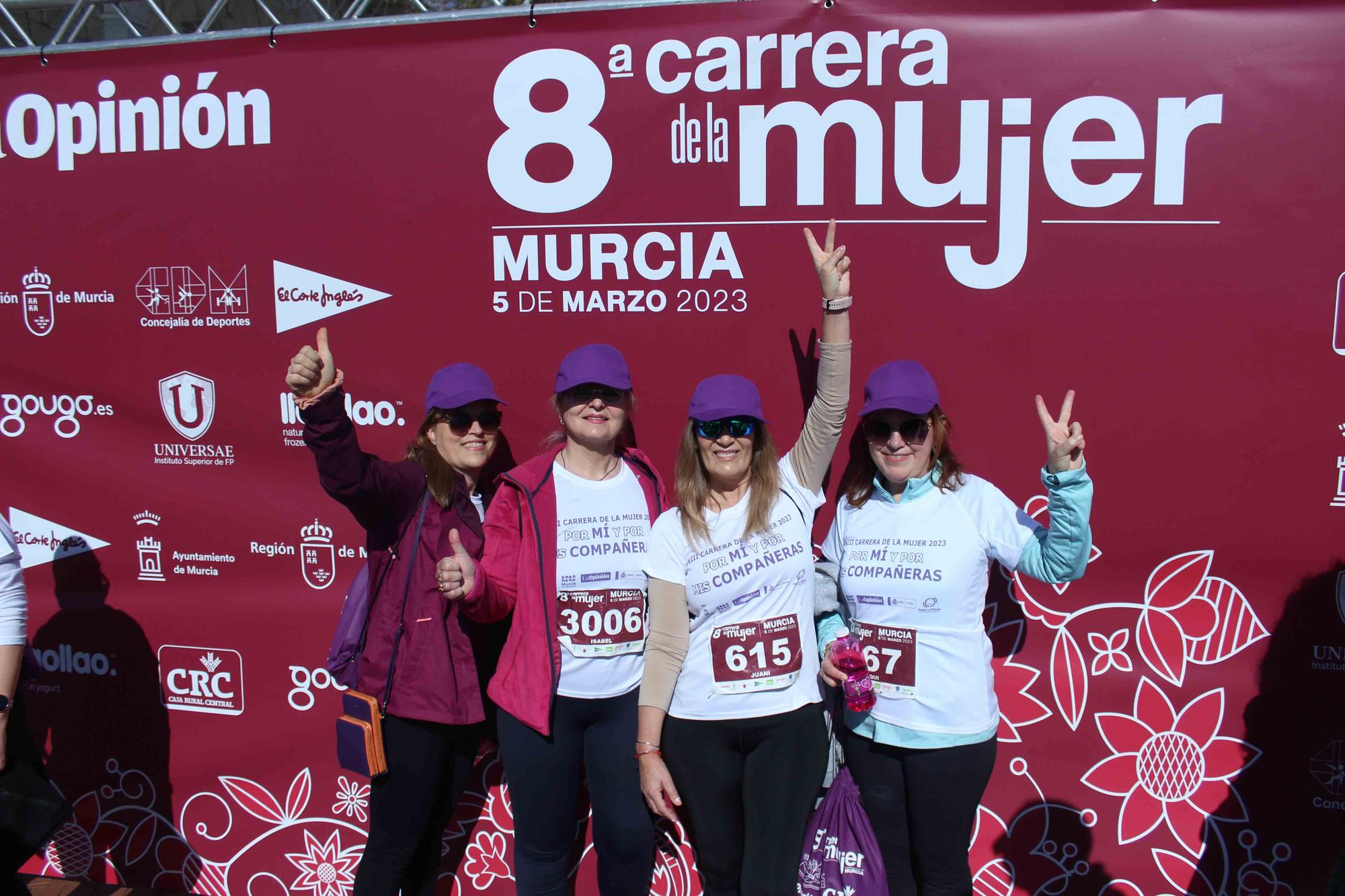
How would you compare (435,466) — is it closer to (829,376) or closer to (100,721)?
(829,376)

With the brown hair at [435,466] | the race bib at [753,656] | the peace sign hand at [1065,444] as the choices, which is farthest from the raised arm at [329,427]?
the peace sign hand at [1065,444]

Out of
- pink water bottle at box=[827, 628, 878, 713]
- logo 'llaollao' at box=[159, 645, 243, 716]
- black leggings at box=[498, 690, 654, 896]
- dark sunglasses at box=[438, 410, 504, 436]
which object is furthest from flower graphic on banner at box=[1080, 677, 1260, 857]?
logo 'llaollao' at box=[159, 645, 243, 716]

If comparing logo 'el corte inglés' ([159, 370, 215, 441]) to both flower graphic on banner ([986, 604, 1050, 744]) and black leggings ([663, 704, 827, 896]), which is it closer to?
black leggings ([663, 704, 827, 896])

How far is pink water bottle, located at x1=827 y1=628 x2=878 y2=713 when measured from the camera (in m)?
2.20

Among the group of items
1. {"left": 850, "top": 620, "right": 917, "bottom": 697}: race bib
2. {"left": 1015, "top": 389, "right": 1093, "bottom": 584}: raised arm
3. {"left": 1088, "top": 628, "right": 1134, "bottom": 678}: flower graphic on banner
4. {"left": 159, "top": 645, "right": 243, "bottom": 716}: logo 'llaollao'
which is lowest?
{"left": 159, "top": 645, "right": 243, "bottom": 716}: logo 'llaollao'

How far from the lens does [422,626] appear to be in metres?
2.36

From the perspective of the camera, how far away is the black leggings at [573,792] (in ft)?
7.62

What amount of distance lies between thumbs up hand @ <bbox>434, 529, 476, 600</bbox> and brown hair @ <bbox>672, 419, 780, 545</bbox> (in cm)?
55

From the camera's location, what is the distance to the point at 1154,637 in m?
2.63

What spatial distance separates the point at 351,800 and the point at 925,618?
6.81 feet

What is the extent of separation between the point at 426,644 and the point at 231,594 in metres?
1.09

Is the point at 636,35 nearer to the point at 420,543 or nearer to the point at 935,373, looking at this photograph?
the point at 935,373

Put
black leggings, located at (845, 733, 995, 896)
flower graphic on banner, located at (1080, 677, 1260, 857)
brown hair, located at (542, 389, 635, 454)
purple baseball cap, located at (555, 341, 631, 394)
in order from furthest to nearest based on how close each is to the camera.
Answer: flower graphic on banner, located at (1080, 677, 1260, 857), brown hair, located at (542, 389, 635, 454), purple baseball cap, located at (555, 341, 631, 394), black leggings, located at (845, 733, 995, 896)

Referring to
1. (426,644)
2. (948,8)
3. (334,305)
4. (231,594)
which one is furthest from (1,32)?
(948,8)
